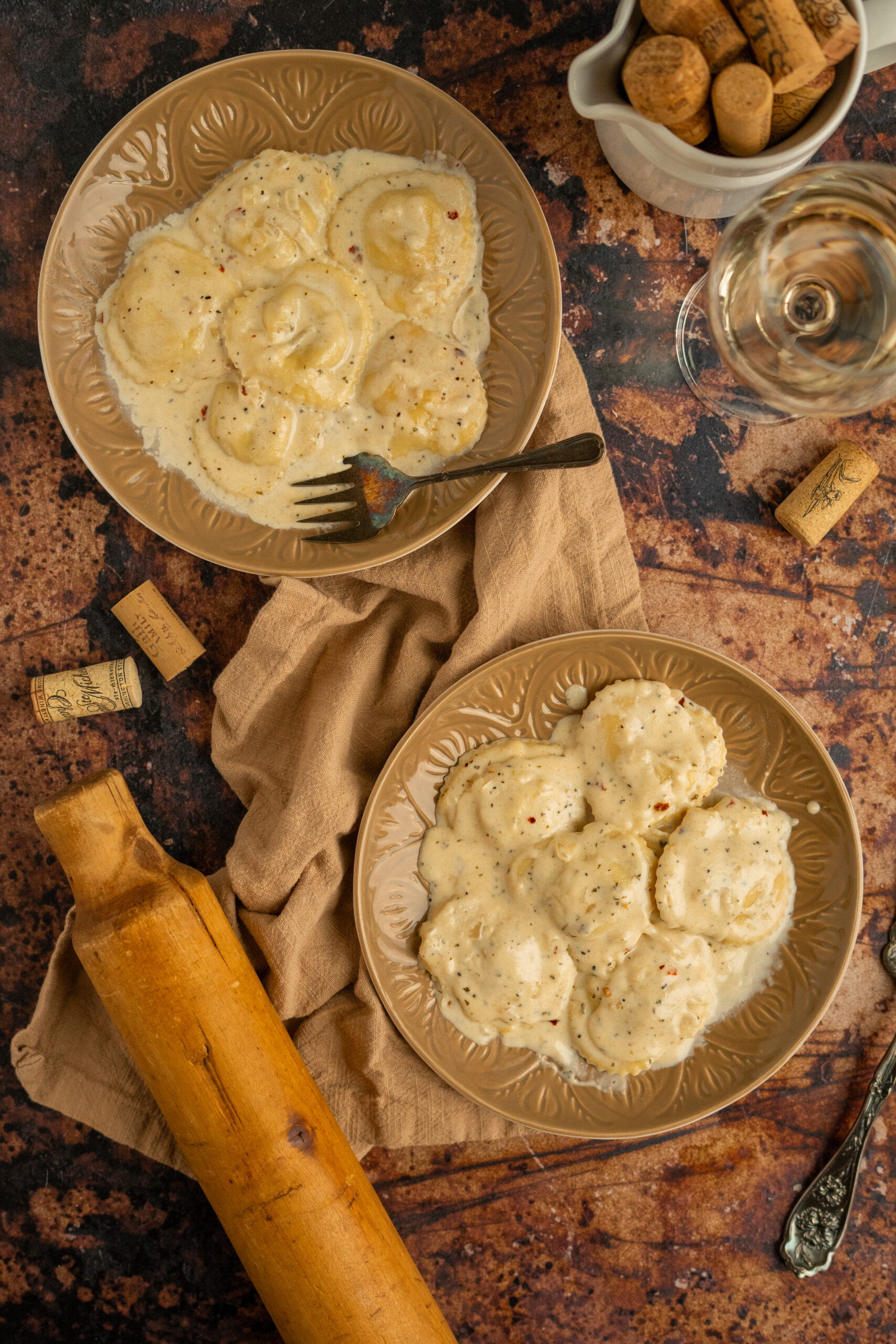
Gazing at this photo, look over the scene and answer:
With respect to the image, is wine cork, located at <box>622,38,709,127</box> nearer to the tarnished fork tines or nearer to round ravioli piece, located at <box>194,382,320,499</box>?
the tarnished fork tines

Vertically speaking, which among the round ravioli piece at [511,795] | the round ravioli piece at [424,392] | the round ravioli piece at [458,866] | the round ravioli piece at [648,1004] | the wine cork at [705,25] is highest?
the wine cork at [705,25]

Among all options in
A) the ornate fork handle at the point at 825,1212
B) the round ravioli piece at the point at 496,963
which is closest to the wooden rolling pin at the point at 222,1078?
the round ravioli piece at the point at 496,963

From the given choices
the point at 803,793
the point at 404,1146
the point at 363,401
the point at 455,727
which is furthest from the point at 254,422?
the point at 404,1146

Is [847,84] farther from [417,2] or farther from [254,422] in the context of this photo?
[254,422]

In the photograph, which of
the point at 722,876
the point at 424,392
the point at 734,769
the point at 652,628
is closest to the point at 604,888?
the point at 722,876

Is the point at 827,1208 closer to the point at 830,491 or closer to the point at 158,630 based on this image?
the point at 830,491

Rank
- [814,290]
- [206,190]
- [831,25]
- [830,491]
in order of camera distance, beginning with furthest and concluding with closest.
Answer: [830,491] < [206,190] < [814,290] < [831,25]

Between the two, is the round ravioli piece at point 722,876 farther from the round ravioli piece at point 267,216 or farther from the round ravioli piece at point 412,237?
the round ravioli piece at point 267,216
